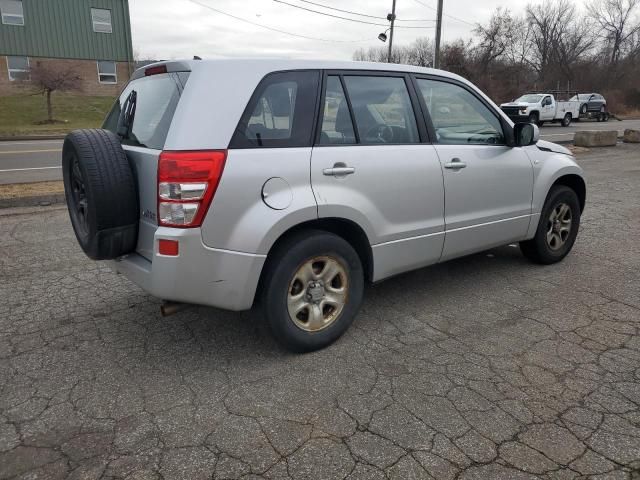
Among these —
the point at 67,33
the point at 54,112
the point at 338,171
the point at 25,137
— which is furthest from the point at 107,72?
the point at 338,171

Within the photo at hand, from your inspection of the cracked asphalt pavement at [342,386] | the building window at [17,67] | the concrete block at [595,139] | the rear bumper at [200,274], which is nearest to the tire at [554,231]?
the cracked asphalt pavement at [342,386]

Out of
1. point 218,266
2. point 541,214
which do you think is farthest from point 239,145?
point 541,214

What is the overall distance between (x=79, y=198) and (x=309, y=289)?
159cm

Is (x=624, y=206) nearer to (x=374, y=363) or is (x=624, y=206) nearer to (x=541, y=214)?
(x=541, y=214)

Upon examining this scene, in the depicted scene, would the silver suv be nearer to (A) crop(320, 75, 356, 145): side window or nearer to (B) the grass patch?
(A) crop(320, 75, 356, 145): side window

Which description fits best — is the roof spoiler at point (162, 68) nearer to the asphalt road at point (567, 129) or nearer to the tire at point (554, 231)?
the tire at point (554, 231)

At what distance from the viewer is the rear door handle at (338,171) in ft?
10.3

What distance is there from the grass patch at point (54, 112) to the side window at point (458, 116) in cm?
2181

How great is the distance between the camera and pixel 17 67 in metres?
31.0

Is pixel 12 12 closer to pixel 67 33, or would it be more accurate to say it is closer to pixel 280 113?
pixel 67 33

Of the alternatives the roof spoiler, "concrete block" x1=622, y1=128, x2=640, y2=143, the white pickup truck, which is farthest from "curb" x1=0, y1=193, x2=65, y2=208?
the white pickup truck

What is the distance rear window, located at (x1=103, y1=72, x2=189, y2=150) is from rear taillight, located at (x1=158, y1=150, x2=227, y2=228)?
0.23 metres

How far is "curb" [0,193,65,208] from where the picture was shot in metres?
7.36

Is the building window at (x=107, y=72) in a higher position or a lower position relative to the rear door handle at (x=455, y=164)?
higher
